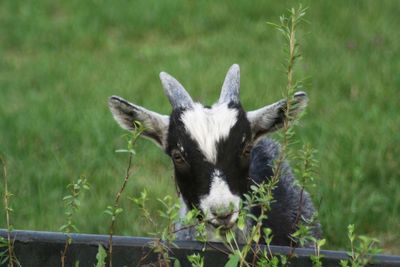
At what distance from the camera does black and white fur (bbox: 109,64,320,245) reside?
4020 millimetres

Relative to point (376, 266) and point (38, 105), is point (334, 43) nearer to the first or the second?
point (38, 105)

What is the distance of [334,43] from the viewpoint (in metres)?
8.06

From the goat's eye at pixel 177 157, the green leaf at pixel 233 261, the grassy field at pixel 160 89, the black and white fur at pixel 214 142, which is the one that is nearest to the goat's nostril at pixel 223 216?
the black and white fur at pixel 214 142

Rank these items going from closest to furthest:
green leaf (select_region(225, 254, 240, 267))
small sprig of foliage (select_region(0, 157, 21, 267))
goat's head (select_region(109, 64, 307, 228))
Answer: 1. green leaf (select_region(225, 254, 240, 267))
2. small sprig of foliage (select_region(0, 157, 21, 267))
3. goat's head (select_region(109, 64, 307, 228))

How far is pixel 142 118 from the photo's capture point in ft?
15.0

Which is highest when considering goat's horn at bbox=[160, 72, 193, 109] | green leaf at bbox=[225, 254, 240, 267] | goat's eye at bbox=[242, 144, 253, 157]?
goat's horn at bbox=[160, 72, 193, 109]

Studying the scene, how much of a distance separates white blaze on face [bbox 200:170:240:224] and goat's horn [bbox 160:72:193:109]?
2.00 ft

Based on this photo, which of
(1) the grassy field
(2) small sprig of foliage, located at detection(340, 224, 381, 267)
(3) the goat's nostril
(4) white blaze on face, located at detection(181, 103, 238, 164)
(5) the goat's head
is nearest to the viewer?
(2) small sprig of foliage, located at detection(340, 224, 381, 267)

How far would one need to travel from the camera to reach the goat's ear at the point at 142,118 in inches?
178

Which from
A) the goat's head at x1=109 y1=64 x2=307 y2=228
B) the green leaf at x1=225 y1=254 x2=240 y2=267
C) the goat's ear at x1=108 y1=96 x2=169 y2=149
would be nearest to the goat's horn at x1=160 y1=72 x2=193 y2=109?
the goat's head at x1=109 y1=64 x2=307 y2=228

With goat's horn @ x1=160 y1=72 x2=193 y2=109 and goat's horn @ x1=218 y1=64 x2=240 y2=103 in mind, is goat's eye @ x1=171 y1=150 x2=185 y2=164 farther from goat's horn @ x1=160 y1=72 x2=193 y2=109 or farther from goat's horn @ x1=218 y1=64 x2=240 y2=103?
goat's horn @ x1=218 y1=64 x2=240 y2=103

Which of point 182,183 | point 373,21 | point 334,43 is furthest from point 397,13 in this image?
point 182,183

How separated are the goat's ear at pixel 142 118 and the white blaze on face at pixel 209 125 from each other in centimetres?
20

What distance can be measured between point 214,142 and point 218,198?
35 cm
